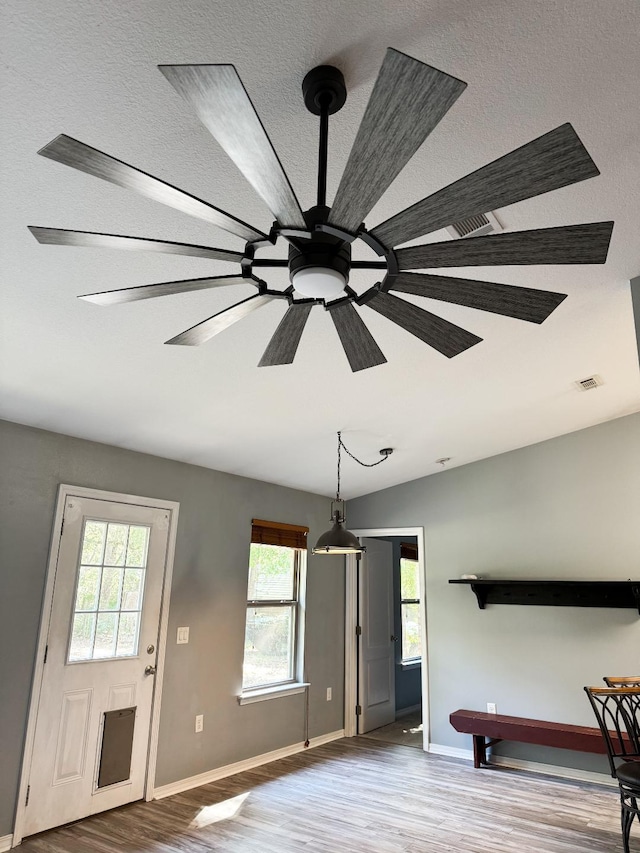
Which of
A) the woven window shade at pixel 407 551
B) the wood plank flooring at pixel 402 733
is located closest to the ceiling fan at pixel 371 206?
the wood plank flooring at pixel 402 733

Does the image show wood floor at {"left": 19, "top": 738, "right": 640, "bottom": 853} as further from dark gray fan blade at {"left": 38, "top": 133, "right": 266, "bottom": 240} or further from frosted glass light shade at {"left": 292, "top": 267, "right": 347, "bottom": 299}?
dark gray fan blade at {"left": 38, "top": 133, "right": 266, "bottom": 240}

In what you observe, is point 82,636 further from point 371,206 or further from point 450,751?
point 371,206

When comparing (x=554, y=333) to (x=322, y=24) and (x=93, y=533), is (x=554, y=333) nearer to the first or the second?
(x=322, y=24)

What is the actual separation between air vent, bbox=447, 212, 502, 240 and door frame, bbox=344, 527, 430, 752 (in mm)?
4291

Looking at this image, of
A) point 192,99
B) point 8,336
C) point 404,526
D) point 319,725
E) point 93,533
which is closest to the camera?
point 192,99

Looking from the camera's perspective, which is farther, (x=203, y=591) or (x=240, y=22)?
(x=203, y=591)

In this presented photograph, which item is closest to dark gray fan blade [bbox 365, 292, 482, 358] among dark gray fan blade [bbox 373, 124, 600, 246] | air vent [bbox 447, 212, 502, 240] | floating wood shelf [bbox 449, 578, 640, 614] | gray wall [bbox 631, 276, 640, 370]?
dark gray fan blade [bbox 373, 124, 600, 246]

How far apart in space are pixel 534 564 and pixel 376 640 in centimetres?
218

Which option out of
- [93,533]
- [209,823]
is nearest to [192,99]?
[93,533]

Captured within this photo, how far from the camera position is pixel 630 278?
117 inches

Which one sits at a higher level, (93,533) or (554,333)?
(554,333)

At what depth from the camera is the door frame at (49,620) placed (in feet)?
11.9

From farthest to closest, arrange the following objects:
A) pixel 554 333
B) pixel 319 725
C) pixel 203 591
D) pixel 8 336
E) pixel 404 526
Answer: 1. pixel 404 526
2. pixel 319 725
3. pixel 203 591
4. pixel 554 333
5. pixel 8 336

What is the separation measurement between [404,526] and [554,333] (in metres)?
3.42
